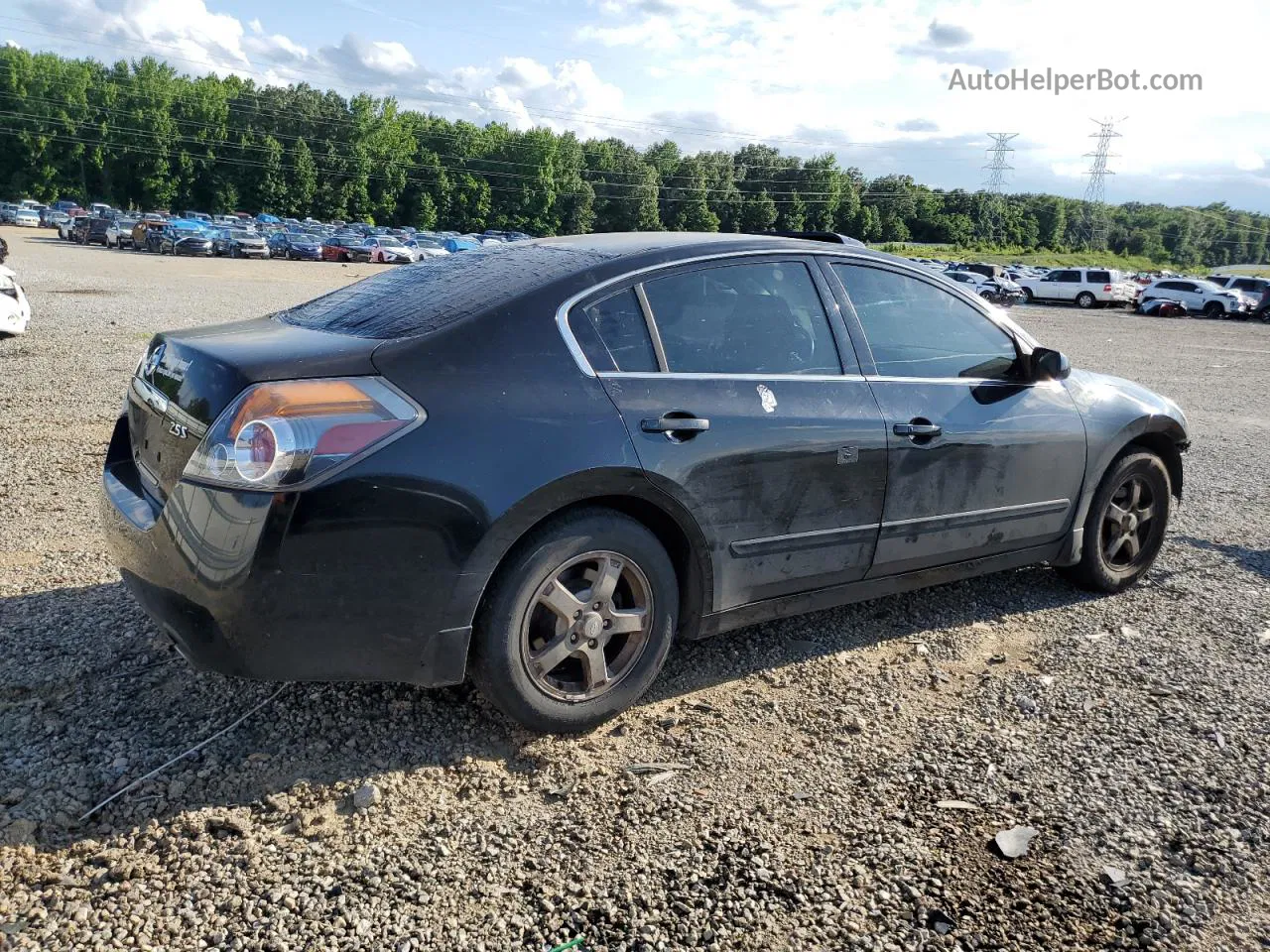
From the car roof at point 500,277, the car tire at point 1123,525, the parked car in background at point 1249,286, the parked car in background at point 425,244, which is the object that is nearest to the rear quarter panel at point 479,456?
the car roof at point 500,277

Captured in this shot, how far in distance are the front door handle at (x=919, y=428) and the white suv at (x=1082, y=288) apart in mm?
44738

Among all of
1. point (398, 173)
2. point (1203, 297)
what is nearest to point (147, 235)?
point (1203, 297)

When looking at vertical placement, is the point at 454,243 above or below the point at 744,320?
above

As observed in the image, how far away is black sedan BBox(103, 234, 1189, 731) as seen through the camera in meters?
2.74

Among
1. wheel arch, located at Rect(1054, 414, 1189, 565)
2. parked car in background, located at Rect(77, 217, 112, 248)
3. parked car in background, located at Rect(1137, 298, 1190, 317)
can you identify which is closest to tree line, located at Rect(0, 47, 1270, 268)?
parked car in background, located at Rect(77, 217, 112, 248)

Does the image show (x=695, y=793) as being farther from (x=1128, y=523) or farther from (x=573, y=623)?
(x=1128, y=523)

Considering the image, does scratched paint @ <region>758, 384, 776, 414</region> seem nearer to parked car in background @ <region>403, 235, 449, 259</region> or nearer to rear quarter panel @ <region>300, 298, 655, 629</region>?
rear quarter panel @ <region>300, 298, 655, 629</region>

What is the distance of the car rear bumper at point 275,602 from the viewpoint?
2.68 metres

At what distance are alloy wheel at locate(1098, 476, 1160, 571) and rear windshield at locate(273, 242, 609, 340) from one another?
290 centimetres

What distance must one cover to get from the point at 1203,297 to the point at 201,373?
150ft

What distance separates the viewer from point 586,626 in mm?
3172

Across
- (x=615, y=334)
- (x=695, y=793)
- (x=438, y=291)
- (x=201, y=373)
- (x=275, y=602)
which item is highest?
(x=438, y=291)

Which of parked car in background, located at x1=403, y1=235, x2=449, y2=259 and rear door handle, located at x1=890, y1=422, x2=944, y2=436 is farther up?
parked car in background, located at x1=403, y1=235, x2=449, y2=259

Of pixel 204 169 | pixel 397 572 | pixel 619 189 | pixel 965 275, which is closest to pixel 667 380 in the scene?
pixel 397 572
